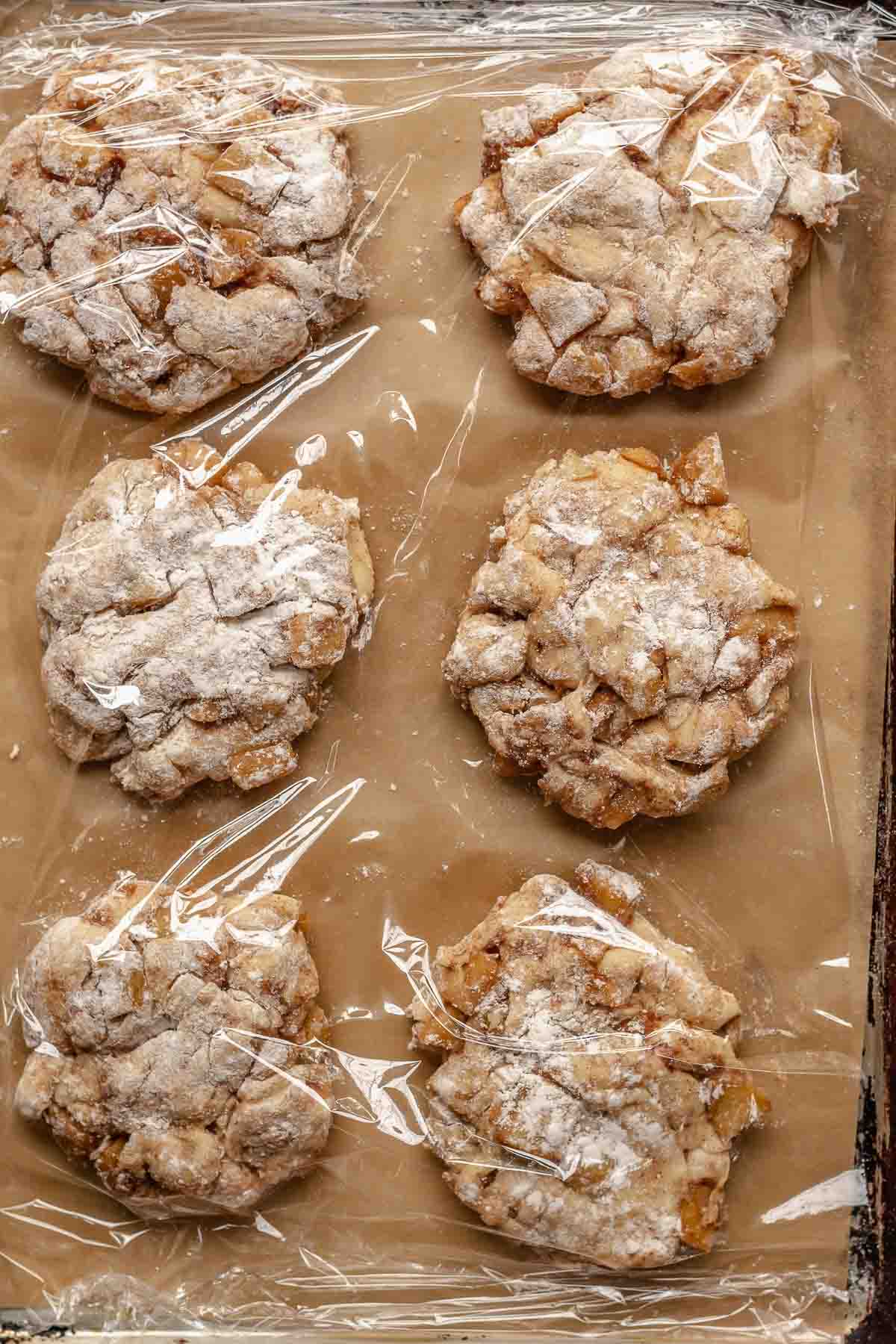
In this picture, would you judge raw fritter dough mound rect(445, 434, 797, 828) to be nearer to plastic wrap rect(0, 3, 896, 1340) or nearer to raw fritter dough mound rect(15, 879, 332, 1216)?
plastic wrap rect(0, 3, 896, 1340)

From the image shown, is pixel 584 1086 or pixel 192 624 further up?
pixel 192 624

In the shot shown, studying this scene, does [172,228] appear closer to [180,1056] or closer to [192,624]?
[192,624]

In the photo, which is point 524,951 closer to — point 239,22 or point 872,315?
point 872,315

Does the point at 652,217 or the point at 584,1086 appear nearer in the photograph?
the point at 584,1086

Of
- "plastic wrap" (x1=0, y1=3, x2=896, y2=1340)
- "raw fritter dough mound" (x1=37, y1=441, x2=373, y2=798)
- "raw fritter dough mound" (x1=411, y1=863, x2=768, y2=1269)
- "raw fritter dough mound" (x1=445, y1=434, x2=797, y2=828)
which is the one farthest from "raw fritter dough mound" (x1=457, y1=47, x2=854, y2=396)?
"raw fritter dough mound" (x1=411, y1=863, x2=768, y2=1269)

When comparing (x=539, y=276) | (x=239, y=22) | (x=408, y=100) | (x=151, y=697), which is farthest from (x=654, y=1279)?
(x=239, y=22)

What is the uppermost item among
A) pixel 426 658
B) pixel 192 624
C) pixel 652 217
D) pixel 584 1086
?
pixel 652 217

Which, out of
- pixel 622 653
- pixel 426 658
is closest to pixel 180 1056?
pixel 426 658
